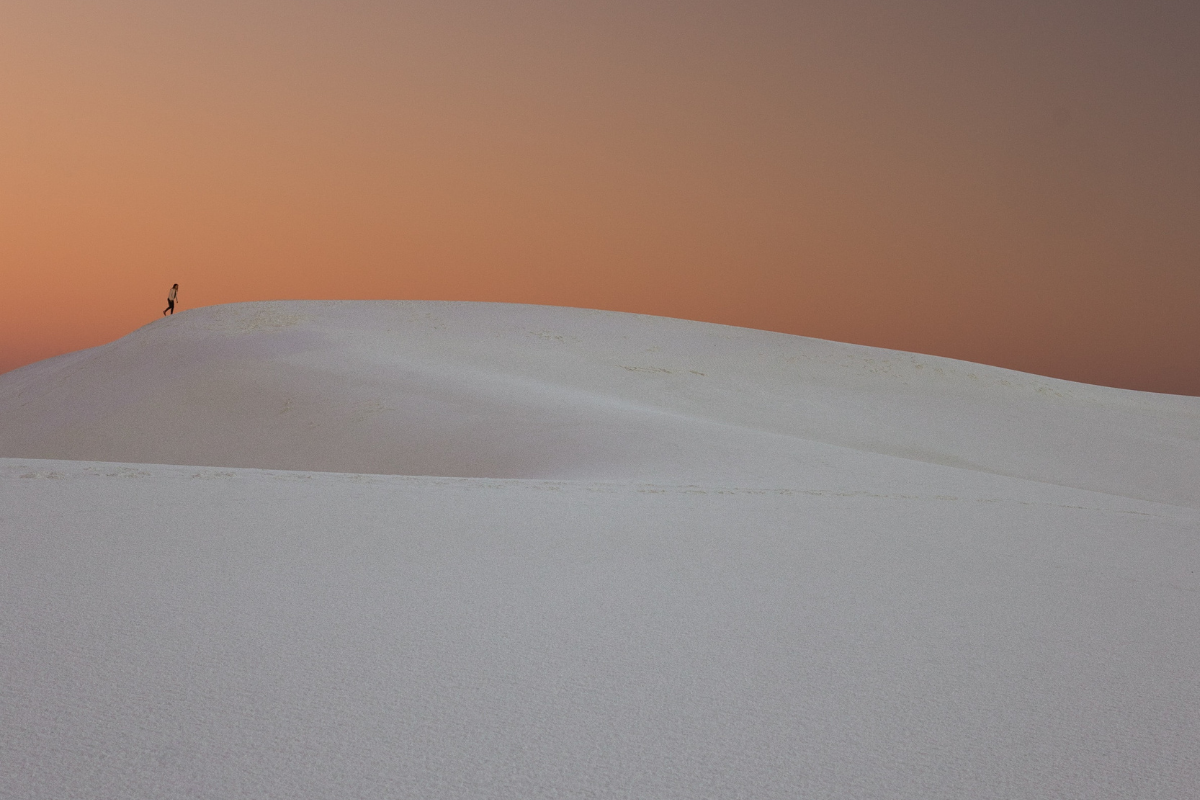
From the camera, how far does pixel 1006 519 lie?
7.52 meters

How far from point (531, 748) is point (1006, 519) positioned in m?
5.83

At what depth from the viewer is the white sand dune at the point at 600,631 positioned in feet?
9.25

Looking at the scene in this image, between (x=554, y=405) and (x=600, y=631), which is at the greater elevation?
(x=554, y=405)

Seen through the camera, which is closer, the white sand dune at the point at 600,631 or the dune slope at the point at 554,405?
the white sand dune at the point at 600,631

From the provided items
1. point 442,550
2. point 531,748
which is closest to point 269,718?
point 531,748

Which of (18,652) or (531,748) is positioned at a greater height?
(18,652)

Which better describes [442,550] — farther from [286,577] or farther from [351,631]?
[351,631]

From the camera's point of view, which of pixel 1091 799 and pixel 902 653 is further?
pixel 902 653

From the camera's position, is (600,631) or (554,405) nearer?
(600,631)

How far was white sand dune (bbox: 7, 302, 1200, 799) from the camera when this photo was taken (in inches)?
111

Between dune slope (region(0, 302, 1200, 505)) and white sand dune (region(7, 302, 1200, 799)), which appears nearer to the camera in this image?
white sand dune (region(7, 302, 1200, 799))

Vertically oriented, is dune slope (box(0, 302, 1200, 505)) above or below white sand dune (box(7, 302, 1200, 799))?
above

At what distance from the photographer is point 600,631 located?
4078 mm

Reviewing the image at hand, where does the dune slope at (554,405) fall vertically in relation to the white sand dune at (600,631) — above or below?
above
